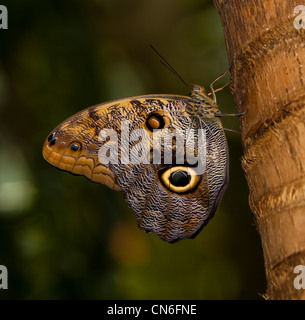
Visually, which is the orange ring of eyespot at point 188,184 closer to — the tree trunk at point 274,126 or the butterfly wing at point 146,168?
the butterfly wing at point 146,168

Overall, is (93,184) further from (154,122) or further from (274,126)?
(274,126)

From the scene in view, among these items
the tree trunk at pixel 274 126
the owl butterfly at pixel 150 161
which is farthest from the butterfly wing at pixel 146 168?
the tree trunk at pixel 274 126

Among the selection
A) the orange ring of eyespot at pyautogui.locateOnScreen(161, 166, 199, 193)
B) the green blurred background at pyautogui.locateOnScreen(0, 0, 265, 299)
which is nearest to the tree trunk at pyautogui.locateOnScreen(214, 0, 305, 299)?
the orange ring of eyespot at pyautogui.locateOnScreen(161, 166, 199, 193)

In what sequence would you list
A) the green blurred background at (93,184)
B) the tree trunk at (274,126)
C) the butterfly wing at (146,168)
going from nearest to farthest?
the tree trunk at (274,126), the butterfly wing at (146,168), the green blurred background at (93,184)

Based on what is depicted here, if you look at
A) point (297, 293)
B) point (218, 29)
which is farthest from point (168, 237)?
point (218, 29)

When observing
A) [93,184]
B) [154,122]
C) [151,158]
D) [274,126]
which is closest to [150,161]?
[151,158]
